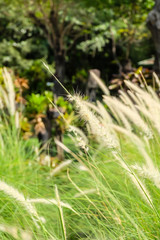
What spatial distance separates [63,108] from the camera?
389cm

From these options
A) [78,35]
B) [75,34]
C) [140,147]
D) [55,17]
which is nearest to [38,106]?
[140,147]

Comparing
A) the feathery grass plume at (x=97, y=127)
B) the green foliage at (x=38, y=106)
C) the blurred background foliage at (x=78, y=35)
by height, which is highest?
the feathery grass plume at (x=97, y=127)

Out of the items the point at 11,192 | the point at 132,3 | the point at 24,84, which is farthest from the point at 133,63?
the point at 11,192

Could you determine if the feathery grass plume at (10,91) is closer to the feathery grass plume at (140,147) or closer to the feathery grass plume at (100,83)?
the feathery grass plume at (100,83)

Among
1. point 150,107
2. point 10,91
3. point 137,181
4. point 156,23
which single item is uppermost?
point 137,181

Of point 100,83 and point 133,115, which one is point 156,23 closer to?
point 100,83

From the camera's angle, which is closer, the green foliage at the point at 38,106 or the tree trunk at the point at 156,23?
the green foliage at the point at 38,106

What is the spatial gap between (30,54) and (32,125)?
42.5 ft

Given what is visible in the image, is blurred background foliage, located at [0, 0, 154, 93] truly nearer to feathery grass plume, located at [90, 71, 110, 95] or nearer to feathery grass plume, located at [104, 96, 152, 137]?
feathery grass plume, located at [90, 71, 110, 95]

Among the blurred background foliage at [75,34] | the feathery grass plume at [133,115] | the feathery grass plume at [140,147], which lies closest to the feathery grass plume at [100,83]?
the feathery grass plume at [133,115]

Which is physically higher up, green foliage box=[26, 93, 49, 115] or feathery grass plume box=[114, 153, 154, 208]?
feathery grass plume box=[114, 153, 154, 208]

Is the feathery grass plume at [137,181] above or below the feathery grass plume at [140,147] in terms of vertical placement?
above

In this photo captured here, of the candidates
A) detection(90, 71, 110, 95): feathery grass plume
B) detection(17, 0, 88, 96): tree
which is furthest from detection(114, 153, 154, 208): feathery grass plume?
detection(17, 0, 88, 96): tree

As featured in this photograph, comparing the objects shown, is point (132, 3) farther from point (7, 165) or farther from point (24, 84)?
point (7, 165)
